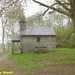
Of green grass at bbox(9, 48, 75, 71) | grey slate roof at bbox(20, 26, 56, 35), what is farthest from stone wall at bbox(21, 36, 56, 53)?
green grass at bbox(9, 48, 75, 71)

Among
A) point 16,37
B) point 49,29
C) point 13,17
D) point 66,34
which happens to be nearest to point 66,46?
point 66,34

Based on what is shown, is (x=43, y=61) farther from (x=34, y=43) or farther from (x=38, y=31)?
(x=38, y=31)

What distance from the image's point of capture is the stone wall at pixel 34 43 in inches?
1353

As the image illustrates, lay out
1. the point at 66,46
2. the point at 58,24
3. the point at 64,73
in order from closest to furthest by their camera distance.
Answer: the point at 64,73 < the point at 66,46 < the point at 58,24

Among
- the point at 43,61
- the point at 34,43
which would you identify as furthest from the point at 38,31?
the point at 43,61

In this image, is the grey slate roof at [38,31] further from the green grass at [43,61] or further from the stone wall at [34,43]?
the green grass at [43,61]

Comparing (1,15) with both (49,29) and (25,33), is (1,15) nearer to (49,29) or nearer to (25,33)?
(25,33)

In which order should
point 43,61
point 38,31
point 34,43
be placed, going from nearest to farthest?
1. point 43,61
2. point 34,43
3. point 38,31

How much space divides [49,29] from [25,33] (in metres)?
5.17

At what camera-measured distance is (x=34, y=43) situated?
34469 mm

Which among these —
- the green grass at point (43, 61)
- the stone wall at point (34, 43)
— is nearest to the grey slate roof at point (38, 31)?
the stone wall at point (34, 43)

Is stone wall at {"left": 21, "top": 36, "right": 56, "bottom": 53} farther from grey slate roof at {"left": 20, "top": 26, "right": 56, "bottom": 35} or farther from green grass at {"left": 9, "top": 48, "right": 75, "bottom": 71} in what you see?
green grass at {"left": 9, "top": 48, "right": 75, "bottom": 71}

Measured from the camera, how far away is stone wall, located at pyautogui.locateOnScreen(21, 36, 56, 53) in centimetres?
3438

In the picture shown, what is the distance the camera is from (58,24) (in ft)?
180
